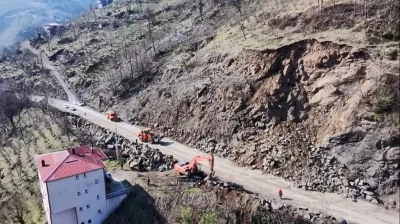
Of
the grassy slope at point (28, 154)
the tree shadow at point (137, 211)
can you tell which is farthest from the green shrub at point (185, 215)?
the grassy slope at point (28, 154)

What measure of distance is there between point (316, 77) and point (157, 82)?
26.0 metres

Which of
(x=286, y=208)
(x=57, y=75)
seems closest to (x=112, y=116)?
(x=286, y=208)

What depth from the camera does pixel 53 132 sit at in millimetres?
58094

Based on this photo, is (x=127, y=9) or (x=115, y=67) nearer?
(x=115, y=67)

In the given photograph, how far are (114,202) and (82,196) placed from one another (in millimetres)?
3310

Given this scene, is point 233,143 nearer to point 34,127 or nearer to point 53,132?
point 53,132

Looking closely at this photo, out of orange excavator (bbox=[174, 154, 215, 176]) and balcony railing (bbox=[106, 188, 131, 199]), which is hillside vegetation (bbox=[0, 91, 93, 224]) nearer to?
balcony railing (bbox=[106, 188, 131, 199])

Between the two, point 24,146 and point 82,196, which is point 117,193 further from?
point 24,146

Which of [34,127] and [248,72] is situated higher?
[248,72]

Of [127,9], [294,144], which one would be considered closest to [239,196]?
[294,144]

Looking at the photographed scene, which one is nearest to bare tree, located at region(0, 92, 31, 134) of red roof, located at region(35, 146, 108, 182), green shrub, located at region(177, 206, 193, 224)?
red roof, located at region(35, 146, 108, 182)

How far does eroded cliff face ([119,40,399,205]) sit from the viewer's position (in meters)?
30.9

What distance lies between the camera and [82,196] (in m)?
34.8

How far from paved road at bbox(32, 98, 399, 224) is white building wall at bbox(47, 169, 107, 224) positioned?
9466mm
